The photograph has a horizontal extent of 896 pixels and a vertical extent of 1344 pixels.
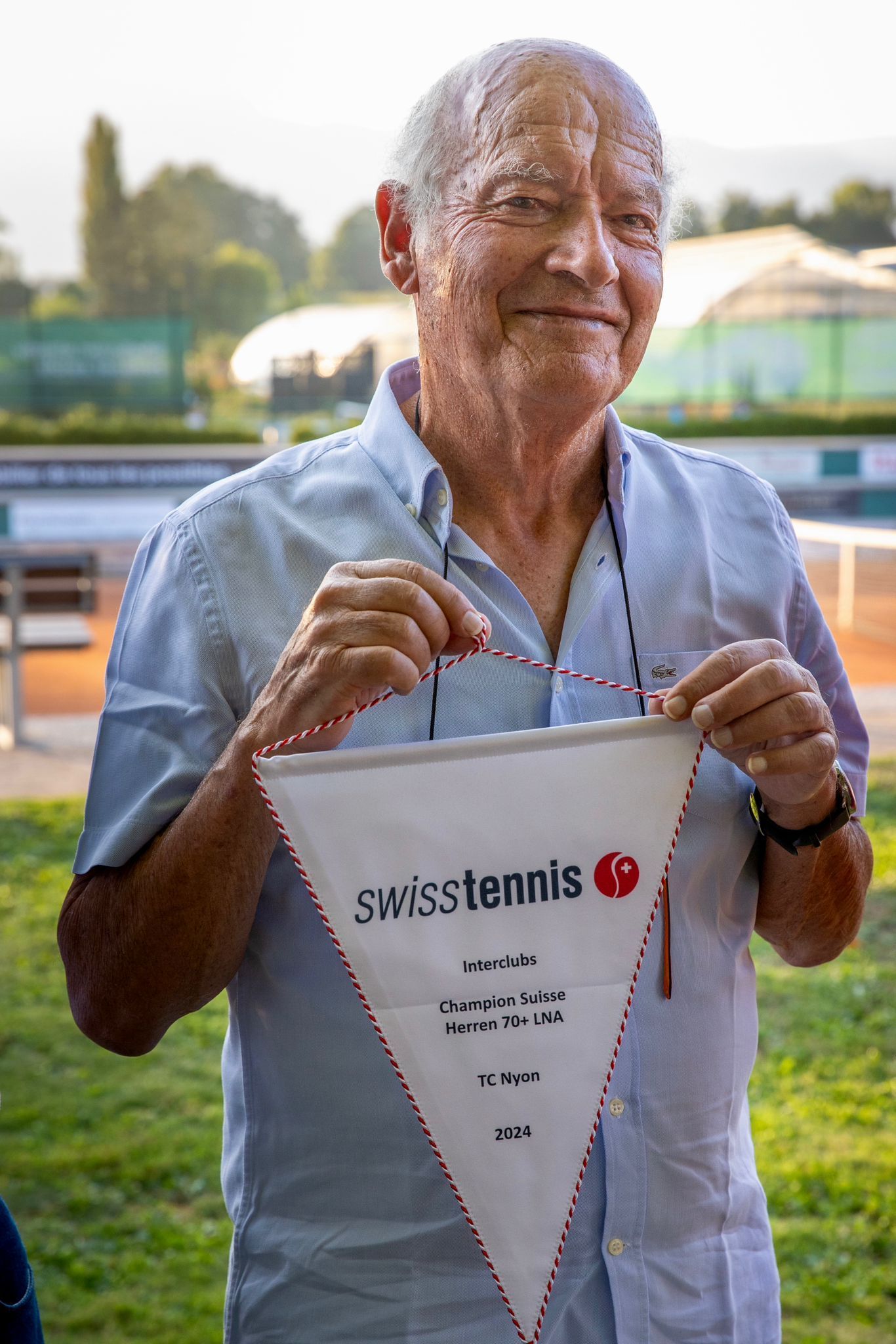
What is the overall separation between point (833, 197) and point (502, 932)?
4047 centimetres

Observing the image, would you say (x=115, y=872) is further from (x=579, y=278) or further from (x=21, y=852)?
(x=21, y=852)

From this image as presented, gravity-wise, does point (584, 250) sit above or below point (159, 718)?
above

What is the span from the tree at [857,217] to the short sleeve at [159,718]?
38968 mm

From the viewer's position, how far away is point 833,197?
3800 centimetres

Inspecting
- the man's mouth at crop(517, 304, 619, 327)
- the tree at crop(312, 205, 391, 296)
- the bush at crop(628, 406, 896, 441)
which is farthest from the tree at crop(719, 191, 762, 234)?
the man's mouth at crop(517, 304, 619, 327)

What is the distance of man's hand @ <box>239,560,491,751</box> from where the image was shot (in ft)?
4.82

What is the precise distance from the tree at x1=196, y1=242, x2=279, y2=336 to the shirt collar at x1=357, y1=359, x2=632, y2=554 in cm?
2408

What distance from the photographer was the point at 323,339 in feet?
91.5

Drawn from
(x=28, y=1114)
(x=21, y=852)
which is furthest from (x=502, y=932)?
(x=21, y=852)

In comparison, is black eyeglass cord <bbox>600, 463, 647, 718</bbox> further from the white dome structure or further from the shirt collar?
the white dome structure

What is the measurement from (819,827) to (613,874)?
0.97 ft

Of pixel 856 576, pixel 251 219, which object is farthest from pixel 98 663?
pixel 251 219

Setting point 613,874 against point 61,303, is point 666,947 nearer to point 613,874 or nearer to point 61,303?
point 613,874

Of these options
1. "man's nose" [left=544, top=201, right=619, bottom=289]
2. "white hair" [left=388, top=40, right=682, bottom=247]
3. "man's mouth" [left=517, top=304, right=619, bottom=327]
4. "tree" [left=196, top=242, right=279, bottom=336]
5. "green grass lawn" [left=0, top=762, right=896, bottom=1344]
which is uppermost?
"white hair" [left=388, top=40, right=682, bottom=247]
